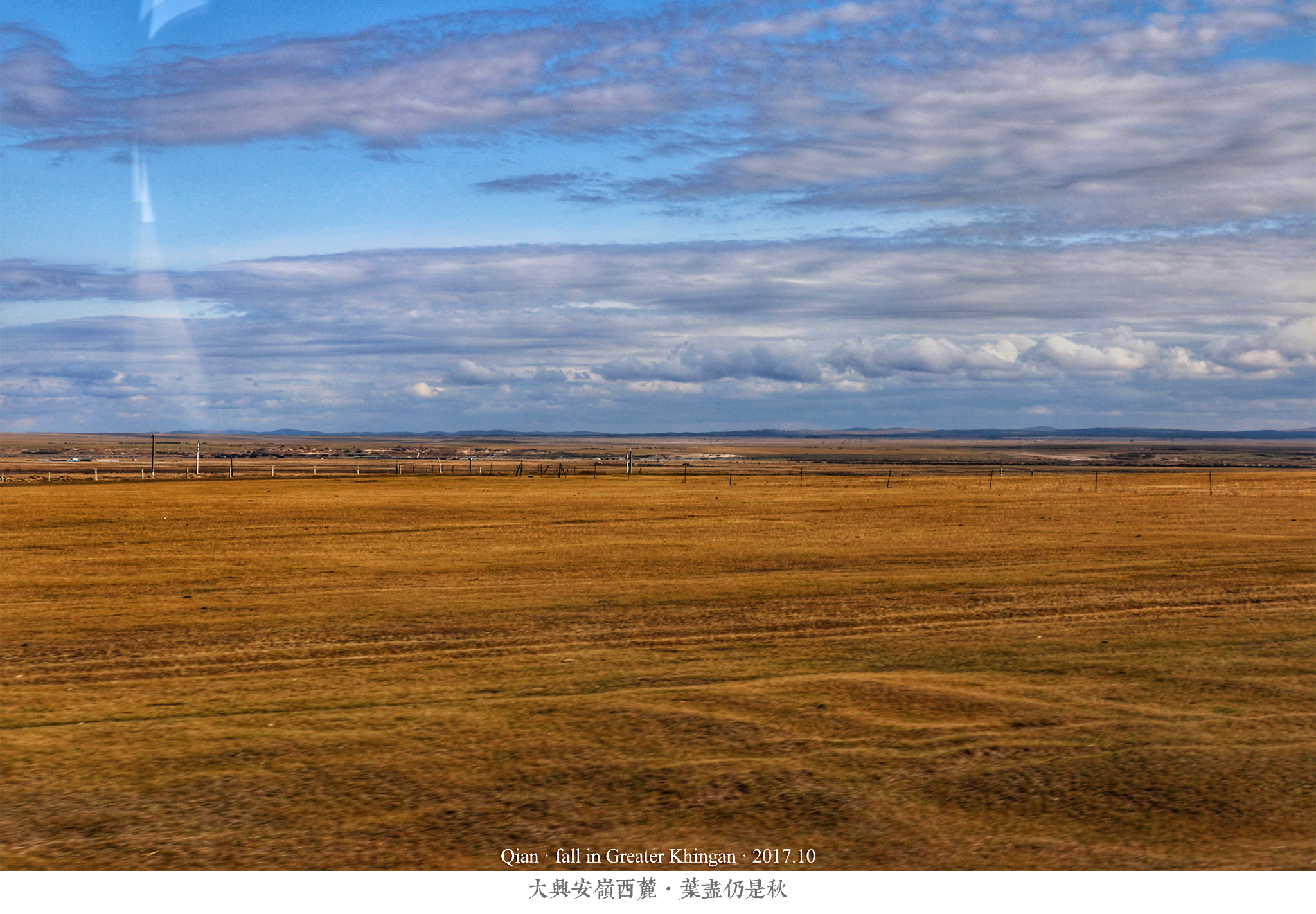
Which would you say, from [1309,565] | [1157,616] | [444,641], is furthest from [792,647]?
[1309,565]

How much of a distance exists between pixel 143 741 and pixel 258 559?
16.8 m

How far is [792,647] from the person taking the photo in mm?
14016

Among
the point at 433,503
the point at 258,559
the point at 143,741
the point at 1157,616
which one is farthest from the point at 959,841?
the point at 433,503

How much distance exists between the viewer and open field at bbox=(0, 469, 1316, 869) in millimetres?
7156

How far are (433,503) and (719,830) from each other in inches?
1616

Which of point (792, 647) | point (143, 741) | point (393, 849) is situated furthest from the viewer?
point (792, 647)

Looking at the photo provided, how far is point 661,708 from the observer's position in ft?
34.7

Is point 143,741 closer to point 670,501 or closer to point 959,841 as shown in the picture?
point 959,841

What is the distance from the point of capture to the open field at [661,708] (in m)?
7.16

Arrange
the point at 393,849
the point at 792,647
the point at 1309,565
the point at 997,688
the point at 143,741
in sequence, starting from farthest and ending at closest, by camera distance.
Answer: the point at 1309,565
the point at 792,647
the point at 997,688
the point at 143,741
the point at 393,849

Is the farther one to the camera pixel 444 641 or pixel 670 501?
pixel 670 501

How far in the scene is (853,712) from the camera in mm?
10328

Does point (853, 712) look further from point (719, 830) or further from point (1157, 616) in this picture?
point (1157, 616)

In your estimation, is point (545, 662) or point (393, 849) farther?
point (545, 662)
